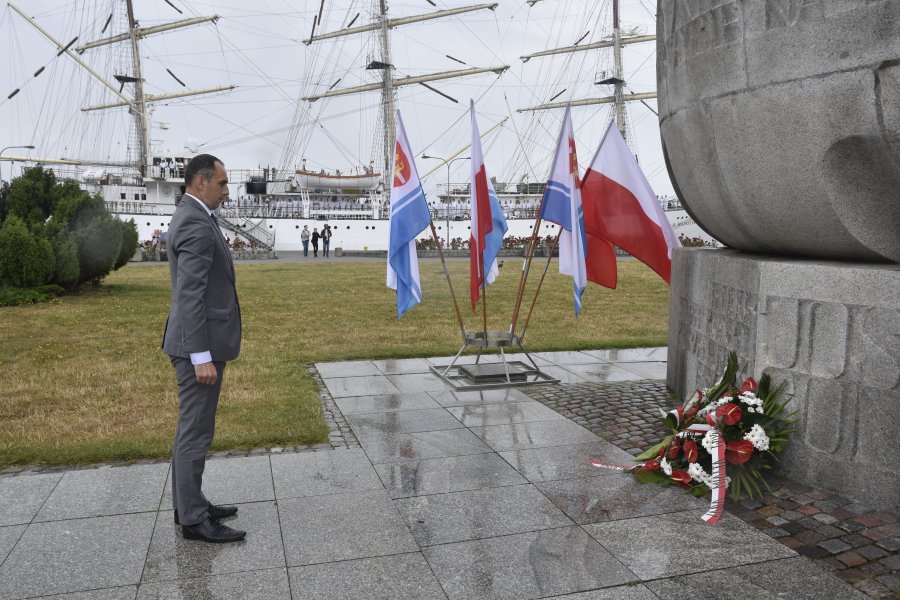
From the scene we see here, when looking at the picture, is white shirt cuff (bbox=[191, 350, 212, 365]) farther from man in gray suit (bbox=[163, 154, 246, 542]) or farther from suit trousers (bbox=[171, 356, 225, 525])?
suit trousers (bbox=[171, 356, 225, 525])

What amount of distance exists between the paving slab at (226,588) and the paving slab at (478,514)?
80 centimetres

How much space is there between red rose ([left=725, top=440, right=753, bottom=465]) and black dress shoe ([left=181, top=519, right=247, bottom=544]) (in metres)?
2.92

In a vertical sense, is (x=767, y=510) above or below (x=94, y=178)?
below

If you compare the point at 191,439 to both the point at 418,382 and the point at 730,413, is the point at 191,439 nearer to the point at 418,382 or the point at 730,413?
the point at 730,413

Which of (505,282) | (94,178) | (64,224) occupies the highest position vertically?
(94,178)

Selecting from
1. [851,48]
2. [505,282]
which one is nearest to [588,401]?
[851,48]

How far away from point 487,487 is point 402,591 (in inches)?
56.6

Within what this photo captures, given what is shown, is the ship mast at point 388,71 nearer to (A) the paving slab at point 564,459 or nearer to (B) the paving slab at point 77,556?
(A) the paving slab at point 564,459

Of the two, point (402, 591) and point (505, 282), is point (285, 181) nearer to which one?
point (505, 282)

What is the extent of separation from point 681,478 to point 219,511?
2.82 m

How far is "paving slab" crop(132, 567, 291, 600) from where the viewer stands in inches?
133

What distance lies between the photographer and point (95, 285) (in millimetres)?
18578

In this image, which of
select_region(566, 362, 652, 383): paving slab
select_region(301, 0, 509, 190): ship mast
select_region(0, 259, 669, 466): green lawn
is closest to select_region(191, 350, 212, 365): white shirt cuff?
select_region(0, 259, 669, 466): green lawn

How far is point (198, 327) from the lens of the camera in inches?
151
